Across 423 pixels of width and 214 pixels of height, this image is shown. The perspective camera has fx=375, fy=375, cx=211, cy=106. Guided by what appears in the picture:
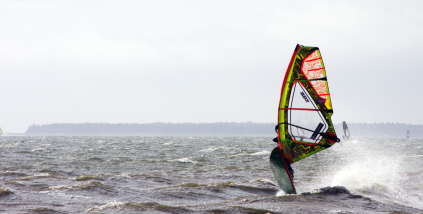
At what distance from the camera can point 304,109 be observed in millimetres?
9406

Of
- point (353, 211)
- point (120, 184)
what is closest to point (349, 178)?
point (353, 211)

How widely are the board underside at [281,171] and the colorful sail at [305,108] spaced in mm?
183

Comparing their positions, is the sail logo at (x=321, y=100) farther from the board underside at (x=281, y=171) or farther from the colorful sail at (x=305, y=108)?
the board underside at (x=281, y=171)

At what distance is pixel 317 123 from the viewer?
30.9 feet

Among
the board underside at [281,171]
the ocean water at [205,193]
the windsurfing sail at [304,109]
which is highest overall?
the windsurfing sail at [304,109]

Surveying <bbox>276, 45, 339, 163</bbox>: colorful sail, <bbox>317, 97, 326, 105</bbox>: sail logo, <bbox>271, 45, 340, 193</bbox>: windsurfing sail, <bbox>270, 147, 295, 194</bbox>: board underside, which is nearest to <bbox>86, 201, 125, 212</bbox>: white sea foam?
<bbox>270, 147, 295, 194</bbox>: board underside

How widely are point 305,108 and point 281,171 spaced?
5.68ft

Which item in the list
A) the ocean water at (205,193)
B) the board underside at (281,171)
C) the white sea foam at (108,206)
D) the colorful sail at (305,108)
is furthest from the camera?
the board underside at (281,171)

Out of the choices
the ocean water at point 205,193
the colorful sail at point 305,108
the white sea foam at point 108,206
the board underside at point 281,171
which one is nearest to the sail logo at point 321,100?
the colorful sail at point 305,108

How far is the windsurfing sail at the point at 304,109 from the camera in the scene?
915 centimetres

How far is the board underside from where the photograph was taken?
955 centimetres

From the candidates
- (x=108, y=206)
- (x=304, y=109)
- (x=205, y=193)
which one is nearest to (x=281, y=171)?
(x=304, y=109)

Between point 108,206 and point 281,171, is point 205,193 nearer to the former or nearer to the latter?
point 281,171

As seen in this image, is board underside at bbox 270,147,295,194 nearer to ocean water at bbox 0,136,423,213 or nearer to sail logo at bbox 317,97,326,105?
ocean water at bbox 0,136,423,213
